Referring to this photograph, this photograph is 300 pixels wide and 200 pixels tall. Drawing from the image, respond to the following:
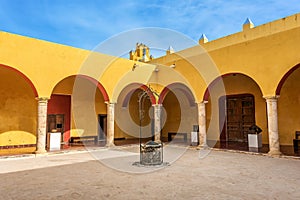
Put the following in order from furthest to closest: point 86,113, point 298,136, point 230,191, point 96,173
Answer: point 86,113 → point 298,136 → point 96,173 → point 230,191

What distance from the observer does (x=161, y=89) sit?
12578mm

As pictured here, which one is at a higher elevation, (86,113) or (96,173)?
(86,113)

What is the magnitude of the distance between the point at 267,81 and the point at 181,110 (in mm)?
7231

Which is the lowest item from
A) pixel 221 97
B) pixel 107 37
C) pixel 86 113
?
pixel 86 113

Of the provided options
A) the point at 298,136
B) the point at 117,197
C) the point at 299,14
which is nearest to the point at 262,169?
the point at 117,197

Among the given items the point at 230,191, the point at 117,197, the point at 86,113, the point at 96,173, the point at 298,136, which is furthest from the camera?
the point at 86,113

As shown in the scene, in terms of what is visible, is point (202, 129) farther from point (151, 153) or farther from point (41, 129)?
point (41, 129)

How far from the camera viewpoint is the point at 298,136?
990 centimetres

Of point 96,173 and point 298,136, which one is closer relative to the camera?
point 96,173

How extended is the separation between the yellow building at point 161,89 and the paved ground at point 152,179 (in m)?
1.97

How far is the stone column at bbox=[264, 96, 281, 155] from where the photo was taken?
8133mm

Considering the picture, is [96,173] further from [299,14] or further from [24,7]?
[299,14]

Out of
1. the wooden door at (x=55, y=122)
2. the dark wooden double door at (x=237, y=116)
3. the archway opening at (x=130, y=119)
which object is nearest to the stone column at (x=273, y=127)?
the dark wooden double door at (x=237, y=116)

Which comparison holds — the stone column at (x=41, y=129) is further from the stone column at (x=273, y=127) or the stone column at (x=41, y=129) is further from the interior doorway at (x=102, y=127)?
the stone column at (x=273, y=127)
